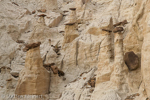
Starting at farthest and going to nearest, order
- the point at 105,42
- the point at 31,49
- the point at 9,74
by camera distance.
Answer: the point at 9,74
the point at 31,49
the point at 105,42

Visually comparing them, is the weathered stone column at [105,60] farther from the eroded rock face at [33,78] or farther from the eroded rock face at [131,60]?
the eroded rock face at [33,78]

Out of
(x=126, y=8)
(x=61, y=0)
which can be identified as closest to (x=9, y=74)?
(x=126, y=8)

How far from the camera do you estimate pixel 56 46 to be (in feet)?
66.4

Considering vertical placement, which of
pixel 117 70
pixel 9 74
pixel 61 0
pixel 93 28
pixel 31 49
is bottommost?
pixel 9 74

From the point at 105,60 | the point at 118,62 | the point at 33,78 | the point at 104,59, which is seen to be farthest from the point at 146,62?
the point at 33,78

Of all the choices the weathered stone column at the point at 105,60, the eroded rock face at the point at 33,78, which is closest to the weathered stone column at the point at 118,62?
the weathered stone column at the point at 105,60

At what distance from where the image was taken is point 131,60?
11031mm

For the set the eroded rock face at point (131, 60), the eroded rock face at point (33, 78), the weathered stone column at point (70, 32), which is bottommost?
the eroded rock face at point (33, 78)

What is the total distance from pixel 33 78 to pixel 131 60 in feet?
24.6

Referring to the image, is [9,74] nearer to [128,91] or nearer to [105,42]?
[105,42]

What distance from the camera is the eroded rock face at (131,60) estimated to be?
10.9 metres

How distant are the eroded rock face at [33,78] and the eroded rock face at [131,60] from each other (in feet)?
22.5

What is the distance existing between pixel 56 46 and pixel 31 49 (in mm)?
4143

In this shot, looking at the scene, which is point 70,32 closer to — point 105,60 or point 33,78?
point 33,78
